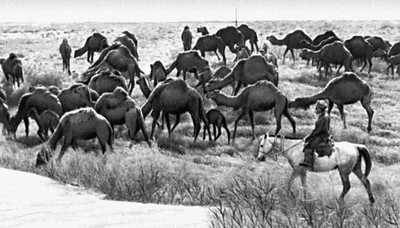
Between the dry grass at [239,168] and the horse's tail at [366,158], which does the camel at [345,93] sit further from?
the horse's tail at [366,158]

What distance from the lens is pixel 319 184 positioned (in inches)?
519

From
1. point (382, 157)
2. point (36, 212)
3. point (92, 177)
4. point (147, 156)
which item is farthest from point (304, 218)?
point (382, 157)

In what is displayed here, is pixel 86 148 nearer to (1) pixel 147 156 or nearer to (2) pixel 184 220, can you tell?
(1) pixel 147 156

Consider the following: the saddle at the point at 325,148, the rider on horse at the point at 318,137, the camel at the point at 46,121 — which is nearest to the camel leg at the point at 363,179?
the saddle at the point at 325,148

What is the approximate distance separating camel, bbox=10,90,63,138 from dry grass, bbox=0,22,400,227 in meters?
0.49

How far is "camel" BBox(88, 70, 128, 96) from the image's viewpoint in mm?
18266

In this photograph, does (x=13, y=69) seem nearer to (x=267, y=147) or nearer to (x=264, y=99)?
(x=264, y=99)

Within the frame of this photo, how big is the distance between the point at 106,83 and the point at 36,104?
99.0 inches

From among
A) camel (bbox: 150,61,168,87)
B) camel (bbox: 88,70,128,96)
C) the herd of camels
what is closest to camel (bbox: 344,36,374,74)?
the herd of camels

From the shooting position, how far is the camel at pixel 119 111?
15.4 metres

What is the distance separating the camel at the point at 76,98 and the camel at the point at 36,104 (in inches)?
16.9

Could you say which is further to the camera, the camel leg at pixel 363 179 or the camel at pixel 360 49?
the camel at pixel 360 49

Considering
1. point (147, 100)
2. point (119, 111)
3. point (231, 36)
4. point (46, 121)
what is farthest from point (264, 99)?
point (231, 36)

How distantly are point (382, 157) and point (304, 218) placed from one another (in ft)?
36.4
